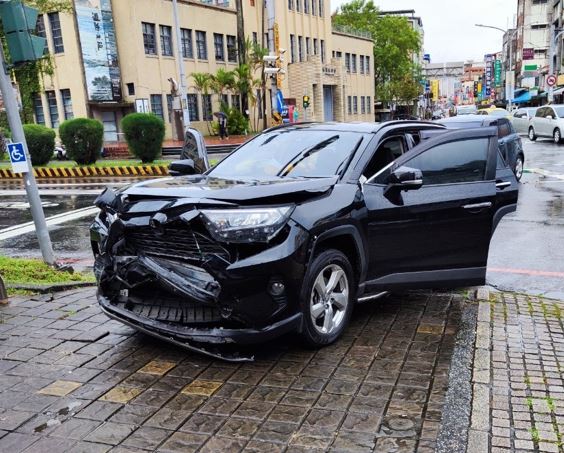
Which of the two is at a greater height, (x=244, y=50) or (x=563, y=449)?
(x=244, y=50)

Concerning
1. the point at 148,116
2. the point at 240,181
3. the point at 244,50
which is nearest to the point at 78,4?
the point at 244,50

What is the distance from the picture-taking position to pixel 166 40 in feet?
122

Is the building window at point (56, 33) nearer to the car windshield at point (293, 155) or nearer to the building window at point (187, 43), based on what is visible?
the building window at point (187, 43)

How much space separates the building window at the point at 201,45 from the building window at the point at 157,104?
5.28 m

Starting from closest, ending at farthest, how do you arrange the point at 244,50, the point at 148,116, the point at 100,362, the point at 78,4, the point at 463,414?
the point at 463,414 → the point at 100,362 → the point at 148,116 → the point at 78,4 → the point at 244,50

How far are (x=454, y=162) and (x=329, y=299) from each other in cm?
192

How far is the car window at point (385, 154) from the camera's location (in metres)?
4.81

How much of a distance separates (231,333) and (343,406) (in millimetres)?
882

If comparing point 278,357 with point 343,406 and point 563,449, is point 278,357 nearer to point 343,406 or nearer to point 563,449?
point 343,406

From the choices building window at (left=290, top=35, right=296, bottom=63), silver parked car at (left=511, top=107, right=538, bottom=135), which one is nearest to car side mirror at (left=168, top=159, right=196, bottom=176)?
silver parked car at (left=511, top=107, right=538, bottom=135)

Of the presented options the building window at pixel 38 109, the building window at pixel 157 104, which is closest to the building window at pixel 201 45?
the building window at pixel 157 104

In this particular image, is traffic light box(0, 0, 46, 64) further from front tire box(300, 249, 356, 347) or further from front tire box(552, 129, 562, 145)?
front tire box(552, 129, 562, 145)

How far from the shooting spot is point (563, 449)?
9.74 ft

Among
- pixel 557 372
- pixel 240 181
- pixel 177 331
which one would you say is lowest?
pixel 557 372
